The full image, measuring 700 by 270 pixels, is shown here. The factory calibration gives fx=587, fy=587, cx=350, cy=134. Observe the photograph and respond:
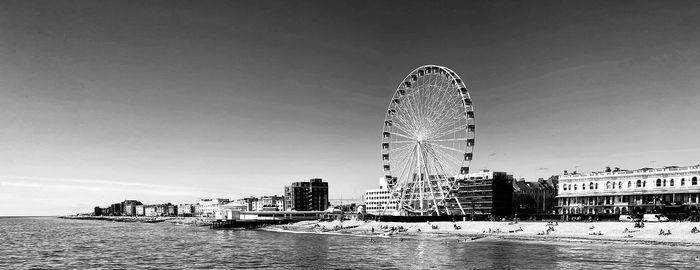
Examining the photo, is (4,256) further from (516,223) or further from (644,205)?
(644,205)

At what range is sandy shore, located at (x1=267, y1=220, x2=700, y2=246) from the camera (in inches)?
3007

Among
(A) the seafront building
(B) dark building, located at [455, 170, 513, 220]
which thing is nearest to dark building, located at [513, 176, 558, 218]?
(B) dark building, located at [455, 170, 513, 220]

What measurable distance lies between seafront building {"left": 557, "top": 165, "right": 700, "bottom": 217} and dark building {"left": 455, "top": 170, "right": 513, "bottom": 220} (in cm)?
3946

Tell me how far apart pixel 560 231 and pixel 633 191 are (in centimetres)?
3627

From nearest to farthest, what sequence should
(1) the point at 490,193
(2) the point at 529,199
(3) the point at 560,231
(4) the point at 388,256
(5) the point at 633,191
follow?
(4) the point at 388,256
(3) the point at 560,231
(5) the point at 633,191
(1) the point at 490,193
(2) the point at 529,199

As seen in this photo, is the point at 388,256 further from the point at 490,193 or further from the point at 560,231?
the point at 490,193

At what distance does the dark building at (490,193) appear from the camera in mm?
175875

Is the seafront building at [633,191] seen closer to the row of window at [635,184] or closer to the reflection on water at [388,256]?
the row of window at [635,184]

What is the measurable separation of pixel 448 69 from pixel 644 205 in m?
47.6

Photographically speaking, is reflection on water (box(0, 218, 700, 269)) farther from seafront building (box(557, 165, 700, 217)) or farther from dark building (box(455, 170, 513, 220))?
dark building (box(455, 170, 513, 220))

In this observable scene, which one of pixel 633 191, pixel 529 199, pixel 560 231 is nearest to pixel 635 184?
pixel 633 191

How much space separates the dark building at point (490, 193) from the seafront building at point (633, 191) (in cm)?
3946

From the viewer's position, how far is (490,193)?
6939 inches

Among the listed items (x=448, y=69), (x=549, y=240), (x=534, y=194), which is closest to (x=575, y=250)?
(x=549, y=240)
